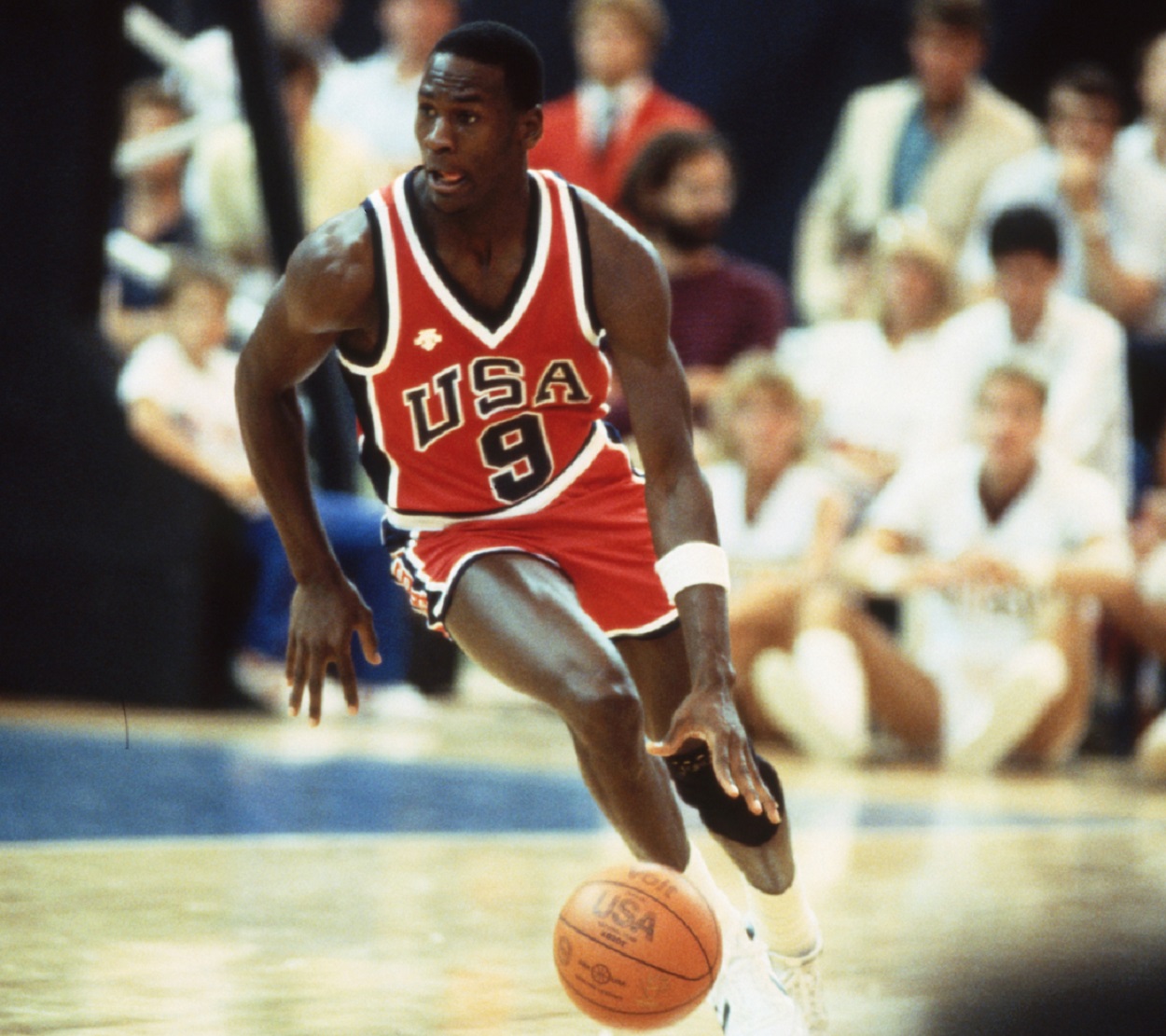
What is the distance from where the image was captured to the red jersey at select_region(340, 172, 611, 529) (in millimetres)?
3568

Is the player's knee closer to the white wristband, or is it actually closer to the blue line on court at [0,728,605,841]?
the white wristband

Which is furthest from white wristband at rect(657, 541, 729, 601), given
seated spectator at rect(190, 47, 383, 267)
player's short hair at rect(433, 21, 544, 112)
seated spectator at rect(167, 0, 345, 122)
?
seated spectator at rect(167, 0, 345, 122)

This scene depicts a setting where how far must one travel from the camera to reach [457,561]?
365 cm

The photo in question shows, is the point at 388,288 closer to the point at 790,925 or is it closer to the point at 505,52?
the point at 505,52

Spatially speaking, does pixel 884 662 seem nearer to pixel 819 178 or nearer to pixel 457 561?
pixel 819 178

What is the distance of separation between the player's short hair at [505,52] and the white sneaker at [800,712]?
15.2ft

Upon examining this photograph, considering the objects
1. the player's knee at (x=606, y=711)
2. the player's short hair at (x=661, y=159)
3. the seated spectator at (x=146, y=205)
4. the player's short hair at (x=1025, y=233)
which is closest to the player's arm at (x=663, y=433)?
the player's knee at (x=606, y=711)

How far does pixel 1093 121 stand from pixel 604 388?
206 inches

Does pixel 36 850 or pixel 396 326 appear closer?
pixel 396 326

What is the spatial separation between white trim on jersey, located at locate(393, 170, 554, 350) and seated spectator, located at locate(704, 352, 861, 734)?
4.42 m

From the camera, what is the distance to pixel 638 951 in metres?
3.17

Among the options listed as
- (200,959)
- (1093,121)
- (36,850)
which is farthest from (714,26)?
(200,959)

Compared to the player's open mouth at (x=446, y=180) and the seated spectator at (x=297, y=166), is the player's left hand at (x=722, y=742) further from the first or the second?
the seated spectator at (x=297, y=166)

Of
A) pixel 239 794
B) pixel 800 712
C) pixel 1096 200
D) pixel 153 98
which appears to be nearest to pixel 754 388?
pixel 800 712
